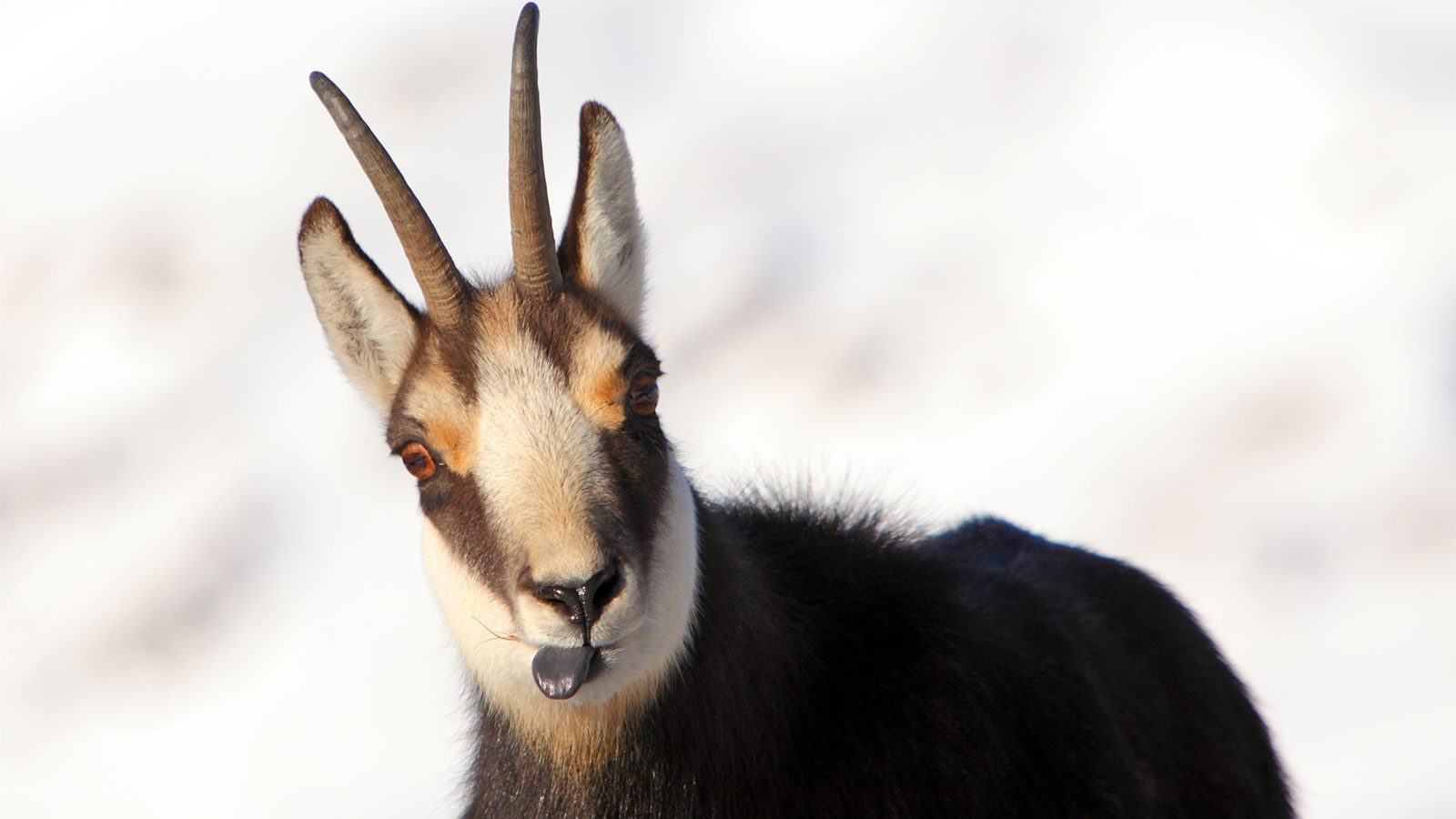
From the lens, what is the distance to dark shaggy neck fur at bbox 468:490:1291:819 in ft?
16.2

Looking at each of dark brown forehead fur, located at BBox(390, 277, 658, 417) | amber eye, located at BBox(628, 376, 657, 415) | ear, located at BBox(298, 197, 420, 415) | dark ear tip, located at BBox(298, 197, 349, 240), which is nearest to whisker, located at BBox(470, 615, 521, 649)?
dark brown forehead fur, located at BBox(390, 277, 658, 417)

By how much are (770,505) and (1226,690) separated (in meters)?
2.97

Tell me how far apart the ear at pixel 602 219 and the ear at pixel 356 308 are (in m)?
0.71

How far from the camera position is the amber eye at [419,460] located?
482 cm

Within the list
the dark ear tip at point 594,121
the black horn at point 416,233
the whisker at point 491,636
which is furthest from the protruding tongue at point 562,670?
the dark ear tip at point 594,121

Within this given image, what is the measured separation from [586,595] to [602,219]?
182cm

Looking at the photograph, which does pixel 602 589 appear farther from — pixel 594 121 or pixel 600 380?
pixel 594 121

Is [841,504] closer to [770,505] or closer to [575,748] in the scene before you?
[770,505]

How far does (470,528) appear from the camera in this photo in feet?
15.2

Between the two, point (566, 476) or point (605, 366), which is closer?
point (566, 476)

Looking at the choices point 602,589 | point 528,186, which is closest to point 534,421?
point 602,589

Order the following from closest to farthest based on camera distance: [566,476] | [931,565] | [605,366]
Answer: [566,476], [605,366], [931,565]

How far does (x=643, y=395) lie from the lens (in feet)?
16.1

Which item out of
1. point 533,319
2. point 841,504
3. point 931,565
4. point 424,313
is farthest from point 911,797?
point 424,313
